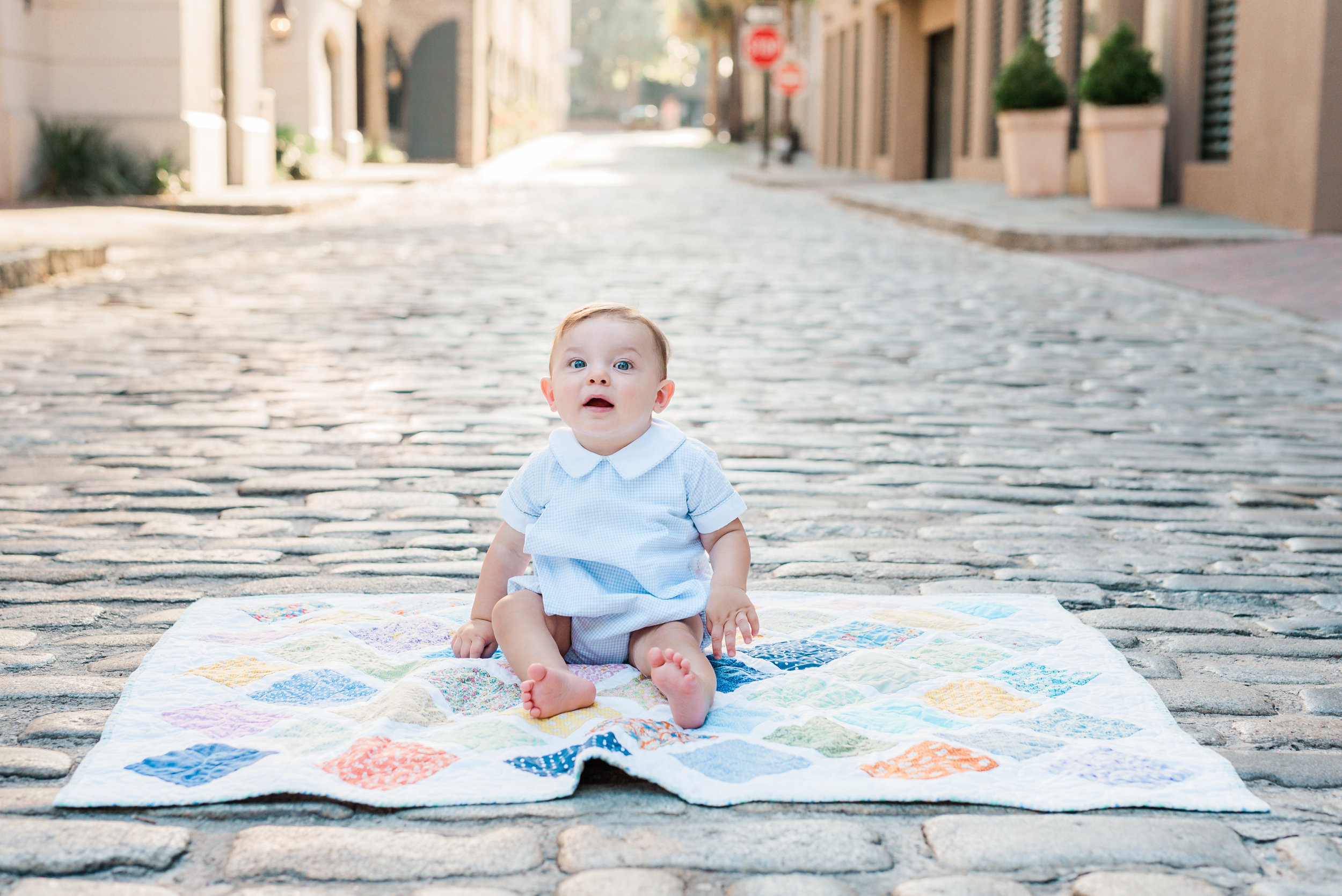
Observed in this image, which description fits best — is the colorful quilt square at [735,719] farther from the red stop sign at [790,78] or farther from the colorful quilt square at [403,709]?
the red stop sign at [790,78]

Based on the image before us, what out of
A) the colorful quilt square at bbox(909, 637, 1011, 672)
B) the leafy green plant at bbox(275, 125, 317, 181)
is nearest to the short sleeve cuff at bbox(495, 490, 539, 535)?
the colorful quilt square at bbox(909, 637, 1011, 672)

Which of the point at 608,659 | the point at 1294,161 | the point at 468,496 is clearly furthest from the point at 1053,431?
the point at 1294,161

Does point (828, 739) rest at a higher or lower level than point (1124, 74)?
lower

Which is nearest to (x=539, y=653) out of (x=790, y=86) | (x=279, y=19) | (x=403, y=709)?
(x=403, y=709)

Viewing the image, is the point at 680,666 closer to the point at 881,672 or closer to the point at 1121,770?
the point at 881,672

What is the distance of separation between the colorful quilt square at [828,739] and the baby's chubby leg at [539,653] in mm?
346

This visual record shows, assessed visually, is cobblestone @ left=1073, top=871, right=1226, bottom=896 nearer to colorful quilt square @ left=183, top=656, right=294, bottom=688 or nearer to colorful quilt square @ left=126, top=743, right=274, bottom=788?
colorful quilt square @ left=126, top=743, right=274, bottom=788

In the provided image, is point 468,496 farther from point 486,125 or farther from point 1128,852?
point 486,125

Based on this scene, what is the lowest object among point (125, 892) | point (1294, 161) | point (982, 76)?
point (125, 892)

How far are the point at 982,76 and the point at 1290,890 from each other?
67.0 feet

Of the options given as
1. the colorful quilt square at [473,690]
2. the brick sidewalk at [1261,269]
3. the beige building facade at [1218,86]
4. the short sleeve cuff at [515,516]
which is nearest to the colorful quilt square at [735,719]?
the colorful quilt square at [473,690]

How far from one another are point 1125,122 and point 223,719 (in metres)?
12.8

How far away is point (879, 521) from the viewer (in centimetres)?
390

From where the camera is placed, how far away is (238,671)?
8.43 ft
